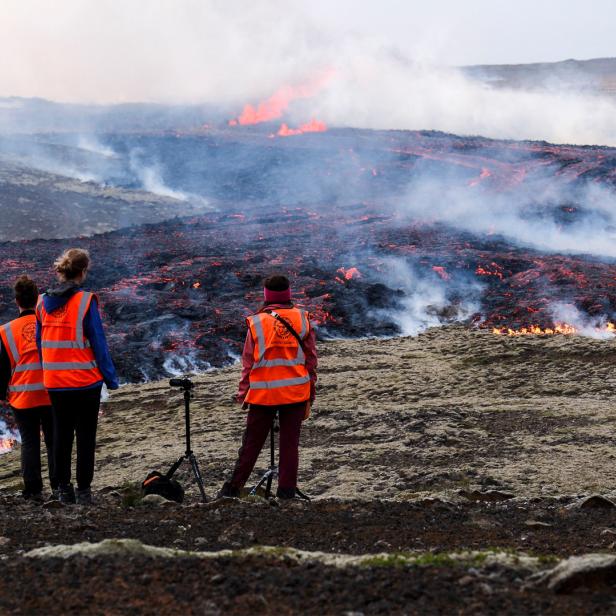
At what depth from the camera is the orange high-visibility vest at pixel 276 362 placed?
618 centimetres

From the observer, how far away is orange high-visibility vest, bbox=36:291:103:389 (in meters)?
5.95

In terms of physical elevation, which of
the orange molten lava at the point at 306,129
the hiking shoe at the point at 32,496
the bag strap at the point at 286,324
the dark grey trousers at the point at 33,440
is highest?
the orange molten lava at the point at 306,129

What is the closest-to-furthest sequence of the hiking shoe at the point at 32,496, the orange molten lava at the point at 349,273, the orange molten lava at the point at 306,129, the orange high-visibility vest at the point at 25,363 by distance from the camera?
the orange high-visibility vest at the point at 25,363 < the hiking shoe at the point at 32,496 < the orange molten lava at the point at 349,273 < the orange molten lava at the point at 306,129

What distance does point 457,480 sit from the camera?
7.83m

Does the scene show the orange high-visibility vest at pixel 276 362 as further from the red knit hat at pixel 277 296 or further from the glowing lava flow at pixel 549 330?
the glowing lava flow at pixel 549 330

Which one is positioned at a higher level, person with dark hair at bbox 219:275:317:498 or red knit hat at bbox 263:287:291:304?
red knit hat at bbox 263:287:291:304

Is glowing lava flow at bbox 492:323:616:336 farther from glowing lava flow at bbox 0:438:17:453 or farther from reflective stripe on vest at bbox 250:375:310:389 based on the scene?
reflective stripe on vest at bbox 250:375:310:389

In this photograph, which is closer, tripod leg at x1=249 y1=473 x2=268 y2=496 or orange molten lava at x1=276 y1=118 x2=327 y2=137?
tripod leg at x1=249 y1=473 x2=268 y2=496

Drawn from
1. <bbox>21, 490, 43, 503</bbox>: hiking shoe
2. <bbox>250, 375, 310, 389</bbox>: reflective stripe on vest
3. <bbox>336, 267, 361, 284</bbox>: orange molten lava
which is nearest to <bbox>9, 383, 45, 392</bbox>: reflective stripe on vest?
<bbox>21, 490, 43, 503</bbox>: hiking shoe

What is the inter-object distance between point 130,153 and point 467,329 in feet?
149

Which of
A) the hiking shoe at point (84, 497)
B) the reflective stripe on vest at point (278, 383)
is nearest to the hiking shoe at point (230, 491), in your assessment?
the reflective stripe on vest at point (278, 383)

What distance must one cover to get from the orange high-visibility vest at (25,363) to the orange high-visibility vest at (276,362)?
1.64 meters

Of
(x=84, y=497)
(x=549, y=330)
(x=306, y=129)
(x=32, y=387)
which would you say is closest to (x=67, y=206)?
(x=306, y=129)

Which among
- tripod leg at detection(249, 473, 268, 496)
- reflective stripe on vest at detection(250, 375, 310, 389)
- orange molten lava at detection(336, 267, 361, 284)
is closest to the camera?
reflective stripe on vest at detection(250, 375, 310, 389)
